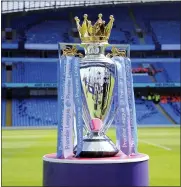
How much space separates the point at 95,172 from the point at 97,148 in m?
0.40

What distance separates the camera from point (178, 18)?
101 ft

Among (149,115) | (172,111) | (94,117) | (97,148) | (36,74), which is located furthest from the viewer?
(36,74)

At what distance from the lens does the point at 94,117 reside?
15.4ft

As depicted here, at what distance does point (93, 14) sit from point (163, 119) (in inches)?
348

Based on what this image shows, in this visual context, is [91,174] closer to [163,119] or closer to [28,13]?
[163,119]

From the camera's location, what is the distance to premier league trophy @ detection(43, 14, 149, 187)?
4.23 meters

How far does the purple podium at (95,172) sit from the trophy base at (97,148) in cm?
21

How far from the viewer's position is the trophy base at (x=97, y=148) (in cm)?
454

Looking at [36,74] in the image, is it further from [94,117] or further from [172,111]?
[94,117]

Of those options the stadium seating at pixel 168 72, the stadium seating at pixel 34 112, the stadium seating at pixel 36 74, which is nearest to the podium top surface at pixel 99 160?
the stadium seating at pixel 34 112

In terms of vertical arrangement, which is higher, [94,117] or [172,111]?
[94,117]

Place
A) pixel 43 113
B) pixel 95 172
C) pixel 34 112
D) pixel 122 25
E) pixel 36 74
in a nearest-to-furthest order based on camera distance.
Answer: pixel 95 172
pixel 43 113
pixel 34 112
pixel 36 74
pixel 122 25

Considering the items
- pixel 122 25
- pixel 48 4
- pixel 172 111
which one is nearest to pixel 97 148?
pixel 172 111

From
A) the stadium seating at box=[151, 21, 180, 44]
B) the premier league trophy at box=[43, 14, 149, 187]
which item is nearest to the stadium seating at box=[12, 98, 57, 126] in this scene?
the stadium seating at box=[151, 21, 180, 44]
